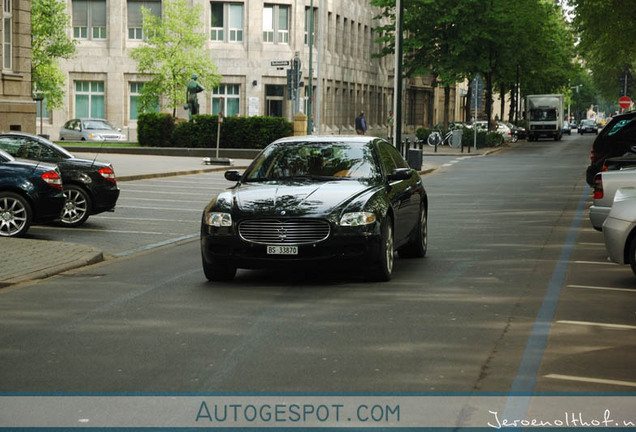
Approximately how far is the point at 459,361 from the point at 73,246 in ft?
26.7

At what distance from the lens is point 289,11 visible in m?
67.5

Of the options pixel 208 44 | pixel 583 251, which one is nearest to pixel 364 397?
pixel 583 251

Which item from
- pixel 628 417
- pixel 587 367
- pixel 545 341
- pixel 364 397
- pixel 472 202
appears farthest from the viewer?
pixel 472 202

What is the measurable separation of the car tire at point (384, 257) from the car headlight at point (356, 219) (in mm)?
208

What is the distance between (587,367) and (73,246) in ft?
28.5

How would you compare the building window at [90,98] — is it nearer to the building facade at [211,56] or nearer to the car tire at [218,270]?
the building facade at [211,56]

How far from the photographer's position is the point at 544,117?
80.4m

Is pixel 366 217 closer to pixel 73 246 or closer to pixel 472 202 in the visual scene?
pixel 73 246

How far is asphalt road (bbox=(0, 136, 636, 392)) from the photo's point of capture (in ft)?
22.7

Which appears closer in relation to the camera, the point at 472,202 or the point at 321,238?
the point at 321,238

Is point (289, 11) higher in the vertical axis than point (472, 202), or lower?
higher

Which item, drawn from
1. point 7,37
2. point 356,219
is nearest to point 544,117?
point 7,37

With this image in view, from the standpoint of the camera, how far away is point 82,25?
218ft

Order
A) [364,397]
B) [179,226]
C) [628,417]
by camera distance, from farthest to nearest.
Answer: [179,226] < [364,397] < [628,417]
